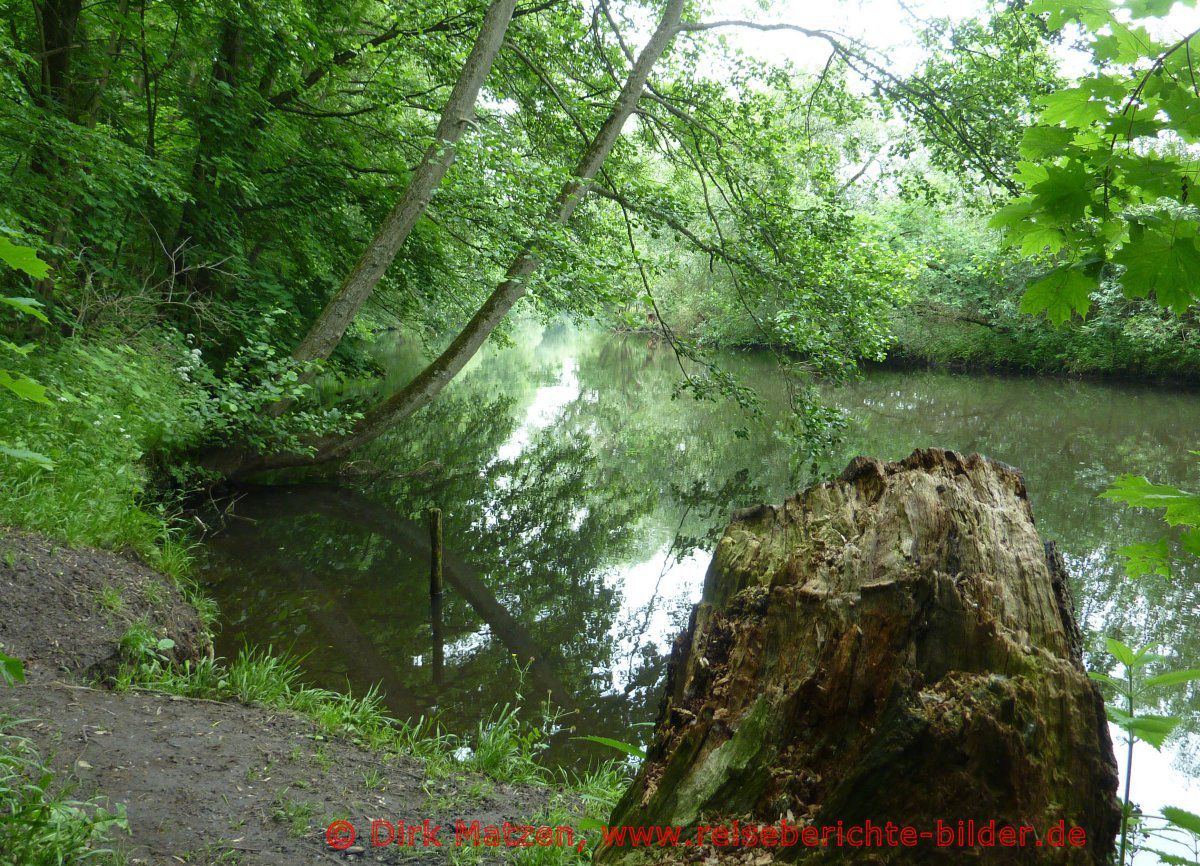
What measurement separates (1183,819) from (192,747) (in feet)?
12.6

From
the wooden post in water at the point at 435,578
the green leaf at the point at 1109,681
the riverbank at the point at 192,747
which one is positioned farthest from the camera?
the wooden post in water at the point at 435,578

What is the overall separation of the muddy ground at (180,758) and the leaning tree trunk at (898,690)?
1414 mm

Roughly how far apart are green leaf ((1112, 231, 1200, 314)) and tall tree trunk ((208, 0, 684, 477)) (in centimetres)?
746

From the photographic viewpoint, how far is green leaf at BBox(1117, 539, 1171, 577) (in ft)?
7.11

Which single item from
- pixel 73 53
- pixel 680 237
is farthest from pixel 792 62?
pixel 73 53

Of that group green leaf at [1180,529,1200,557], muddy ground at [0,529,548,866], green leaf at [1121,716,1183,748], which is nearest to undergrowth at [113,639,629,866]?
muddy ground at [0,529,548,866]

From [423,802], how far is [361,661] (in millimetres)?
2503

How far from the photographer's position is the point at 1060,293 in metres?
1.87

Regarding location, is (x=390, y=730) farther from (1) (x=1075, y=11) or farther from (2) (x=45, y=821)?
(1) (x=1075, y=11)

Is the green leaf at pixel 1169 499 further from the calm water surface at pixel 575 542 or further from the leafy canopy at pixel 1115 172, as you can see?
the calm water surface at pixel 575 542

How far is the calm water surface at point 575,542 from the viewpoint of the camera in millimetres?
5898

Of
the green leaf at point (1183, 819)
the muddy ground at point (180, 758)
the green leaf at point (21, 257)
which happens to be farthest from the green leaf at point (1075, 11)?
the muddy ground at point (180, 758)

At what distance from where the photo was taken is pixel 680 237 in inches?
392

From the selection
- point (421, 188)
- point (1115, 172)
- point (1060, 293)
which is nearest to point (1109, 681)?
point (1060, 293)
